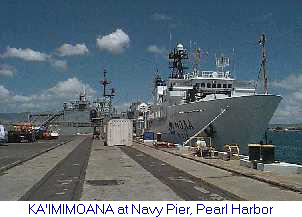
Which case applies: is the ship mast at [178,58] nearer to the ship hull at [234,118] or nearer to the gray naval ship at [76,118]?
the ship hull at [234,118]

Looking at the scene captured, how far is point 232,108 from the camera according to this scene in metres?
32.8

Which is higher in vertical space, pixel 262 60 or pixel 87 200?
pixel 262 60

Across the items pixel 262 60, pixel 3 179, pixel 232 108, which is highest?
pixel 262 60

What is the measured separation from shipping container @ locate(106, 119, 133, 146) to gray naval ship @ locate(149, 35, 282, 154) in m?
4.78

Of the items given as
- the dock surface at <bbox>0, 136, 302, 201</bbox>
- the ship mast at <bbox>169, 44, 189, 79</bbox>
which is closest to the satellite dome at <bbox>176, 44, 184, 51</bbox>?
the ship mast at <bbox>169, 44, 189, 79</bbox>

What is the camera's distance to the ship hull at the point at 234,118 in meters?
30.8

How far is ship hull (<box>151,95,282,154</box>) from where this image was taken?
30.8 metres

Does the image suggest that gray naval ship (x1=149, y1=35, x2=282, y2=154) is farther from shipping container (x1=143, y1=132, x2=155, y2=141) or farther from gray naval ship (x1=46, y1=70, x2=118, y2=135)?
gray naval ship (x1=46, y1=70, x2=118, y2=135)

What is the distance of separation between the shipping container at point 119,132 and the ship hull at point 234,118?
9583 mm

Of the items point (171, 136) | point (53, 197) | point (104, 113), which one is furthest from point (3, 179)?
point (104, 113)
